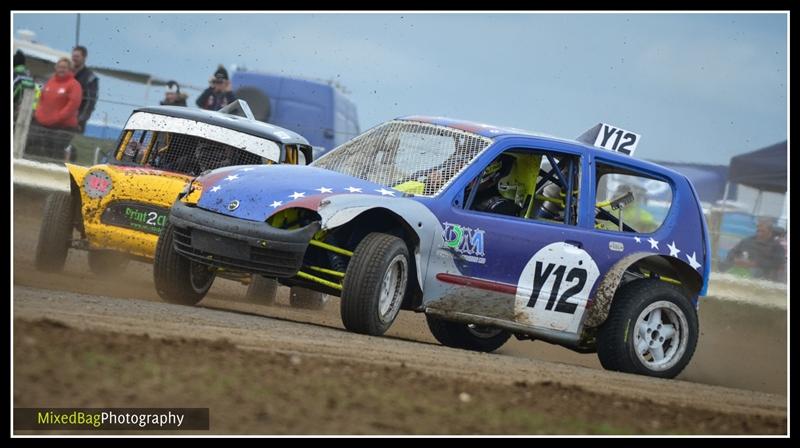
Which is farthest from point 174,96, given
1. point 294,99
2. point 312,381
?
point 312,381

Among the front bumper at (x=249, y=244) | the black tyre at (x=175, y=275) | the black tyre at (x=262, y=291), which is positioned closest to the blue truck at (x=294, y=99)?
the black tyre at (x=262, y=291)

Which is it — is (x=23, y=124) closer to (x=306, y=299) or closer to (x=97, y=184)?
(x=306, y=299)

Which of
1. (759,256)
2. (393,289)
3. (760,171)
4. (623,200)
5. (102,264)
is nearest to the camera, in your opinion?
(393,289)

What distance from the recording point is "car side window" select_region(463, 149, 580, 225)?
9250 millimetres

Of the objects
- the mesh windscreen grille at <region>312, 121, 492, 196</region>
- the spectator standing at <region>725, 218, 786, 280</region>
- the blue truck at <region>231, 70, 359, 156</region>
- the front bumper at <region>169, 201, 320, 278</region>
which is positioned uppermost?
the mesh windscreen grille at <region>312, 121, 492, 196</region>

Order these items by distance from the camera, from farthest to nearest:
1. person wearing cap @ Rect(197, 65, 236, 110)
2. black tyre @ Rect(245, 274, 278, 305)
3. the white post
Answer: the white post → person wearing cap @ Rect(197, 65, 236, 110) → black tyre @ Rect(245, 274, 278, 305)

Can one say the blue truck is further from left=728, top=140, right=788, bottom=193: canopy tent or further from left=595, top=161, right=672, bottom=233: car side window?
left=728, top=140, right=788, bottom=193: canopy tent

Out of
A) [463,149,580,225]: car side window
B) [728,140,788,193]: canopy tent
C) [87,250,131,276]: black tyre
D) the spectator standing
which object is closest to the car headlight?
[87,250,131,276]: black tyre

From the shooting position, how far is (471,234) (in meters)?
8.65

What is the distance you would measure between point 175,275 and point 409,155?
1743 mm

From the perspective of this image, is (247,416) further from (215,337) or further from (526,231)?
(526,231)

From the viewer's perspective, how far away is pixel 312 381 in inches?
240

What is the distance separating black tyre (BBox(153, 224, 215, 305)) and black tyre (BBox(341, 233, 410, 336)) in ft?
4.70
